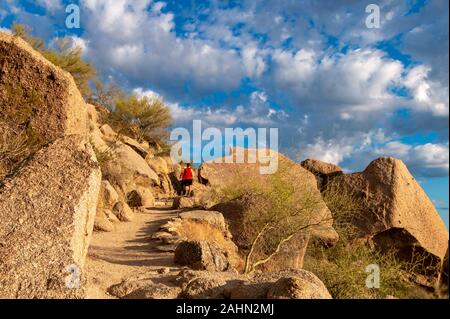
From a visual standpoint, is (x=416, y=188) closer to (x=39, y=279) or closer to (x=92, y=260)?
(x=92, y=260)

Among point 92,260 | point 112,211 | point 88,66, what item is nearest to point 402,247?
point 112,211

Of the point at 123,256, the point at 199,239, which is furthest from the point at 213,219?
the point at 123,256

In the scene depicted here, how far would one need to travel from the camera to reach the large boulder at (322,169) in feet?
61.1

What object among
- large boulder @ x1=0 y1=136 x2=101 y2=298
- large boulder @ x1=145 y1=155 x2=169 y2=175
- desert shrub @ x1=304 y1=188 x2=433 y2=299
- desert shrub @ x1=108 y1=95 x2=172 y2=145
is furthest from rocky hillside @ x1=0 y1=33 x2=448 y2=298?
desert shrub @ x1=108 y1=95 x2=172 y2=145

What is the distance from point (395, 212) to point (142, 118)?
2087 centimetres

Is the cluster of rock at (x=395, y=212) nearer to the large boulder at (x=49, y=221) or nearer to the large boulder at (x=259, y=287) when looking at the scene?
the large boulder at (x=259, y=287)

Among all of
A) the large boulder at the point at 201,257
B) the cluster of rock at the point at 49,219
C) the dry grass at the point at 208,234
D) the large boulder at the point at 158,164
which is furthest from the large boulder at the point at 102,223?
the large boulder at the point at 158,164

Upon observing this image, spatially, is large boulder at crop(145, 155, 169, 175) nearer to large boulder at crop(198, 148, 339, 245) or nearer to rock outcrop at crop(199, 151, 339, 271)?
large boulder at crop(198, 148, 339, 245)

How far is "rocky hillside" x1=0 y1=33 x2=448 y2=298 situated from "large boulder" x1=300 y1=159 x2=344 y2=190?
48 mm

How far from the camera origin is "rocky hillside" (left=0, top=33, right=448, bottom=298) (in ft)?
19.5

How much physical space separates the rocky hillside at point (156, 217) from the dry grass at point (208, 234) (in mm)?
38

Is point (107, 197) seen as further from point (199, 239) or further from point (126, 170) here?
point (126, 170)
